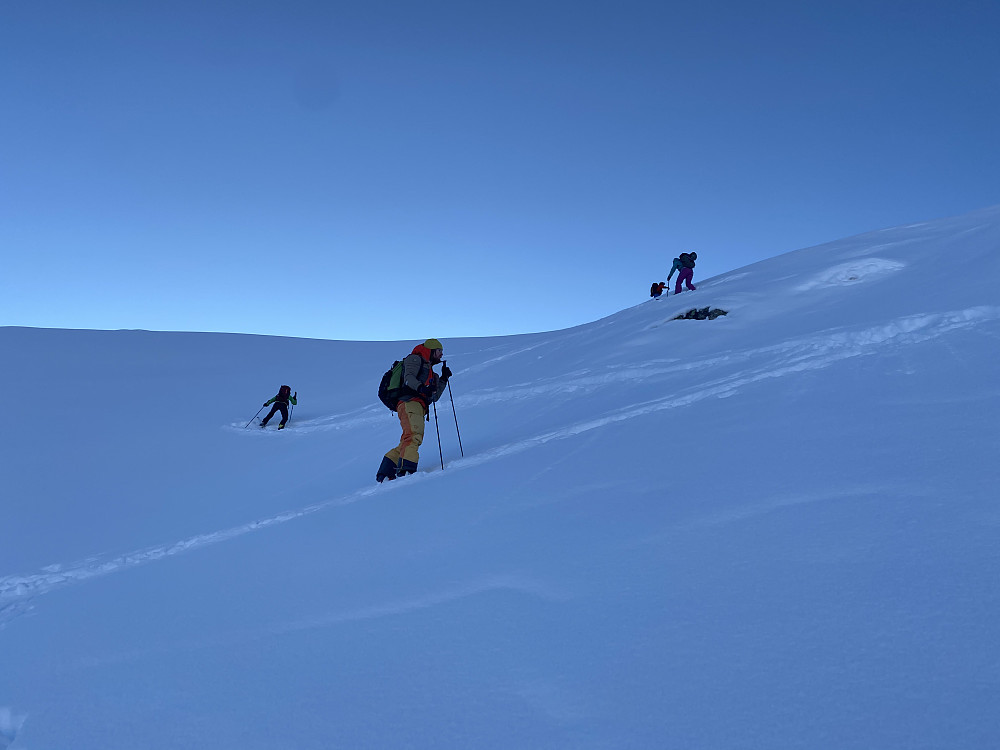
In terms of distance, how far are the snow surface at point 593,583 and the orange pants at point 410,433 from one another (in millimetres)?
472

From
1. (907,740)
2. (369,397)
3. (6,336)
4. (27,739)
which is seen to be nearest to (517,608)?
(907,740)

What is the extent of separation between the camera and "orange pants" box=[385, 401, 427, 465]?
6.27 meters

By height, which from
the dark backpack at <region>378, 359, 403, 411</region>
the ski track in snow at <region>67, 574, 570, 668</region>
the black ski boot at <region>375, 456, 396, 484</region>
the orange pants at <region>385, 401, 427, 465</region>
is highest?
the dark backpack at <region>378, 359, 403, 411</region>

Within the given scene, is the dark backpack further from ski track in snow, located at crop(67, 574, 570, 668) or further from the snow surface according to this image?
ski track in snow, located at crop(67, 574, 570, 668)

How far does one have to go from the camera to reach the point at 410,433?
20.8 ft

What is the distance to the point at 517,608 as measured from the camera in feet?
8.32

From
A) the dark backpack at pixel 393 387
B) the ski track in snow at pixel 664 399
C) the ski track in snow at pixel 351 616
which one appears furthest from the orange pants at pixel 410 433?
the ski track in snow at pixel 351 616

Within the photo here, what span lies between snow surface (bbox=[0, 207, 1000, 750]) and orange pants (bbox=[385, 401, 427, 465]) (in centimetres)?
47

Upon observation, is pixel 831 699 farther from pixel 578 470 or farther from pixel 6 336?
pixel 6 336

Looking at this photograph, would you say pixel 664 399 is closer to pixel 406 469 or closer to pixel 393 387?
pixel 406 469

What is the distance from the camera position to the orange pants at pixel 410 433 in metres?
6.27

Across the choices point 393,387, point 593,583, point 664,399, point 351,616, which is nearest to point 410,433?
point 393,387

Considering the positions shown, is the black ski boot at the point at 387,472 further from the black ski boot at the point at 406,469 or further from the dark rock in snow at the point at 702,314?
the dark rock in snow at the point at 702,314

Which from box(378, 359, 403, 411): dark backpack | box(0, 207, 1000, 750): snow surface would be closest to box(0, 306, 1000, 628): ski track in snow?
box(0, 207, 1000, 750): snow surface
